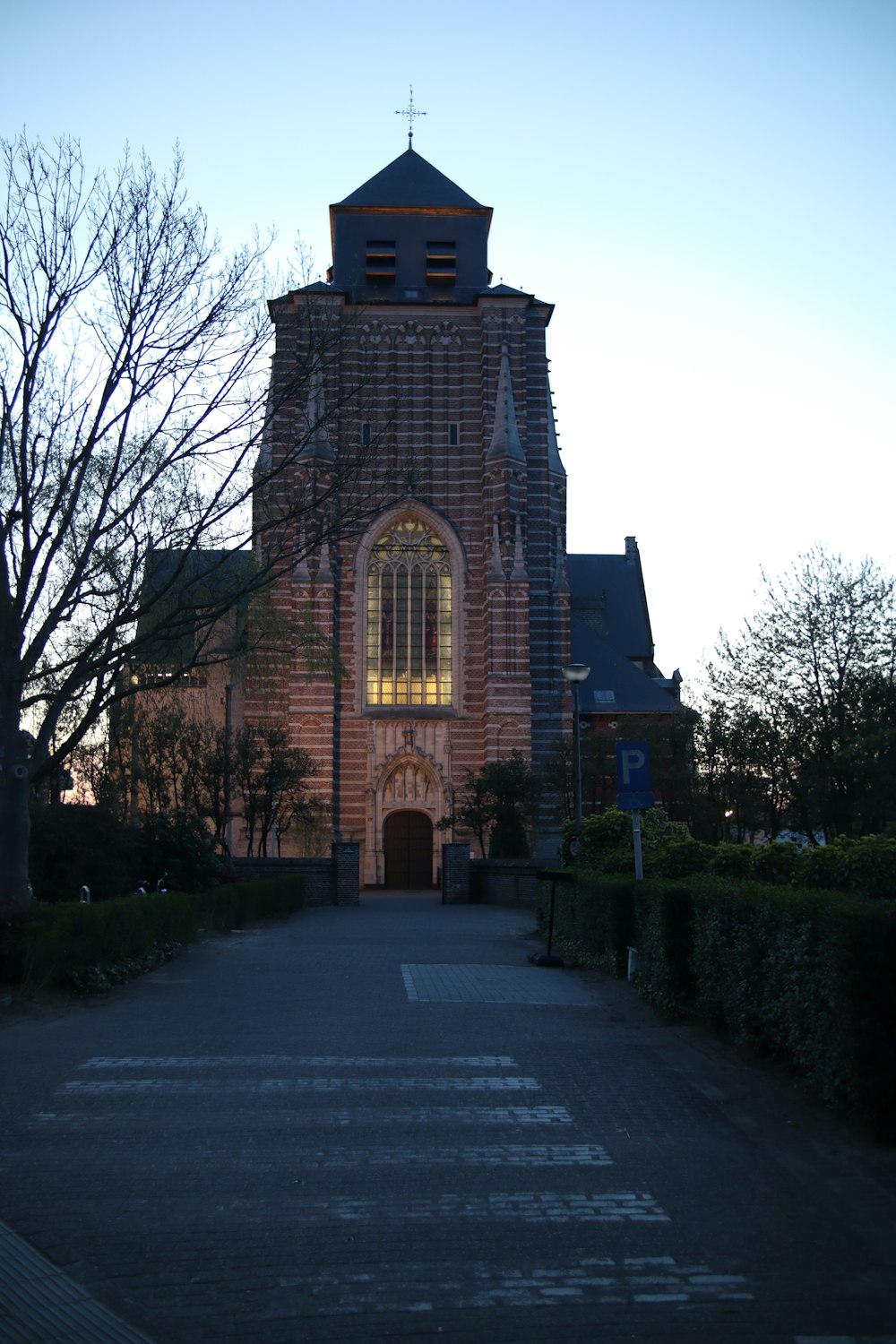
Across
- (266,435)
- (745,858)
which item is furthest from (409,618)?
(745,858)

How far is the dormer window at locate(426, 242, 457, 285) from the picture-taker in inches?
1925

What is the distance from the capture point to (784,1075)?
310 inches

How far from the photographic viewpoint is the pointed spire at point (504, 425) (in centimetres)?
4541

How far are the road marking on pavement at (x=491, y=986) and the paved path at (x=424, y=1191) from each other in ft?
5.53

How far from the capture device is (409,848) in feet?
151

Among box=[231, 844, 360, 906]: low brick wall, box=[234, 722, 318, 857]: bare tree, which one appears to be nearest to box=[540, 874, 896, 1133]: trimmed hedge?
box=[231, 844, 360, 906]: low brick wall

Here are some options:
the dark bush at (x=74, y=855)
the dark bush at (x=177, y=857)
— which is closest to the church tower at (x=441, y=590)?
the dark bush at (x=177, y=857)

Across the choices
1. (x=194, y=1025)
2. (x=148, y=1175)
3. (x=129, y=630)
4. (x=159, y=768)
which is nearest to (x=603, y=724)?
(x=159, y=768)

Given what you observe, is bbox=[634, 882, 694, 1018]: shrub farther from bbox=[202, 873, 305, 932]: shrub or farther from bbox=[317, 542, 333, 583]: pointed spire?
bbox=[317, 542, 333, 583]: pointed spire

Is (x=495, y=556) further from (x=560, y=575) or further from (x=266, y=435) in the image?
(x=266, y=435)

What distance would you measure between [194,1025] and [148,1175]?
14.5ft

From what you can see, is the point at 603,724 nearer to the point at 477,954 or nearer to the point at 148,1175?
the point at 477,954

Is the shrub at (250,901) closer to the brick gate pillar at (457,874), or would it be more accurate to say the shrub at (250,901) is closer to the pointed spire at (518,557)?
the brick gate pillar at (457,874)

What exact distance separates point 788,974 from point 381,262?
45807mm
